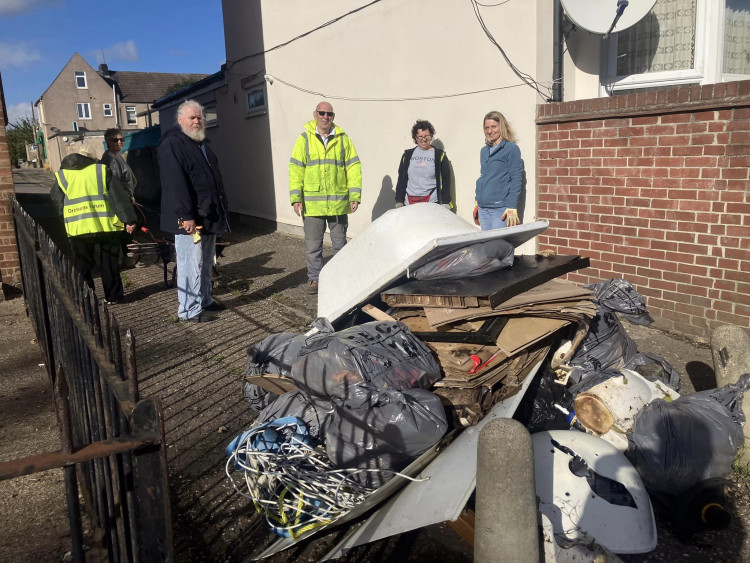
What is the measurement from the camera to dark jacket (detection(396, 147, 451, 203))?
7.00 m

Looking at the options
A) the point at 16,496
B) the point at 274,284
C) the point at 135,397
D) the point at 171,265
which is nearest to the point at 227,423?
the point at 16,496

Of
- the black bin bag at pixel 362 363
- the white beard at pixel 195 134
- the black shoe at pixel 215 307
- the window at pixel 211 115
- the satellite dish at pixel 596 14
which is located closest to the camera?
the black bin bag at pixel 362 363

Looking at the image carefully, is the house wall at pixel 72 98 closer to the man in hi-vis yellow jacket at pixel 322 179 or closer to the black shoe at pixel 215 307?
the man in hi-vis yellow jacket at pixel 322 179

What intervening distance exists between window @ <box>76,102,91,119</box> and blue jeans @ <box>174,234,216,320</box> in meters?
57.5

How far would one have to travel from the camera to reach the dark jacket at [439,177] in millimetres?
7004

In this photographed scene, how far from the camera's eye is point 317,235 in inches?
265

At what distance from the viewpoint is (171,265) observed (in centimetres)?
939

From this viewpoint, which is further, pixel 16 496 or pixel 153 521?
pixel 16 496

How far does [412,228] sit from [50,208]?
1547 cm

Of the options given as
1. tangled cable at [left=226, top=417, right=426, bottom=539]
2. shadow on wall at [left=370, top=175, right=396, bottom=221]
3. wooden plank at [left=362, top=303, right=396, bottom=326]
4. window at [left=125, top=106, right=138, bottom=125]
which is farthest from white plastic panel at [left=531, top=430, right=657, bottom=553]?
window at [left=125, top=106, right=138, bottom=125]

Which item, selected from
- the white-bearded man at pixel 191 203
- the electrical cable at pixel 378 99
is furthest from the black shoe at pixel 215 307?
the electrical cable at pixel 378 99

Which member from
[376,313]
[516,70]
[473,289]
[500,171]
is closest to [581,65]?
[516,70]

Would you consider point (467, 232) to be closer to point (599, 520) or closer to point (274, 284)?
point (599, 520)

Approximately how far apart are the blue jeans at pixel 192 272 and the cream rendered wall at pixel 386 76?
10.6 ft
